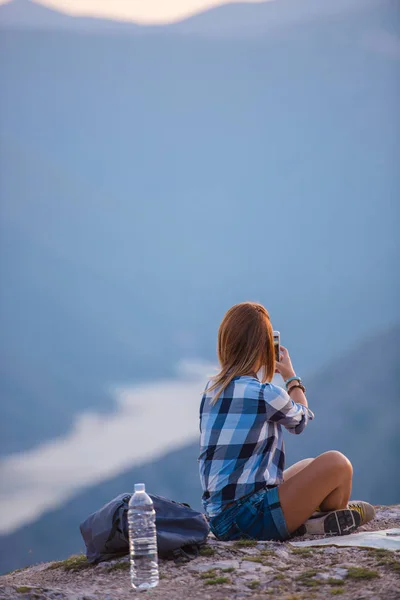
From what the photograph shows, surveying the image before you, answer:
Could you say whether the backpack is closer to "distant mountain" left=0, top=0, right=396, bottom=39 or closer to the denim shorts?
the denim shorts

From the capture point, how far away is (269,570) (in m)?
2.16

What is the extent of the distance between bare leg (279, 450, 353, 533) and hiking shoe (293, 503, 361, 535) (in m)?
0.11

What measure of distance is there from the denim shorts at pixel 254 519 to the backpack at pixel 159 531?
162 mm

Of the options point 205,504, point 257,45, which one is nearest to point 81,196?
point 257,45

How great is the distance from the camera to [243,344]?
2551 mm

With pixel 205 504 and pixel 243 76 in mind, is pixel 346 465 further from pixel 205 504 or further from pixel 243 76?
pixel 243 76

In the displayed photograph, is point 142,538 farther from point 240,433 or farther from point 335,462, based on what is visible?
point 335,462

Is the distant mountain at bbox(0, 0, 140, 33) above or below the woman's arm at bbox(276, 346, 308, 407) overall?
above

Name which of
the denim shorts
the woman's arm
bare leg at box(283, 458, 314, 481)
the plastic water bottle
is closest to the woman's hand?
the woman's arm

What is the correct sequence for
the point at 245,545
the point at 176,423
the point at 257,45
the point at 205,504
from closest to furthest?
the point at 245,545
the point at 205,504
the point at 176,423
the point at 257,45

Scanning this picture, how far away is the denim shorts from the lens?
251cm

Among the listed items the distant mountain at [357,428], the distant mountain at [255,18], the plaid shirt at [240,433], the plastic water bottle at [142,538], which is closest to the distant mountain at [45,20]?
the distant mountain at [255,18]

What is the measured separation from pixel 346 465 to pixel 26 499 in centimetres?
498

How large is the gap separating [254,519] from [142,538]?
46cm
